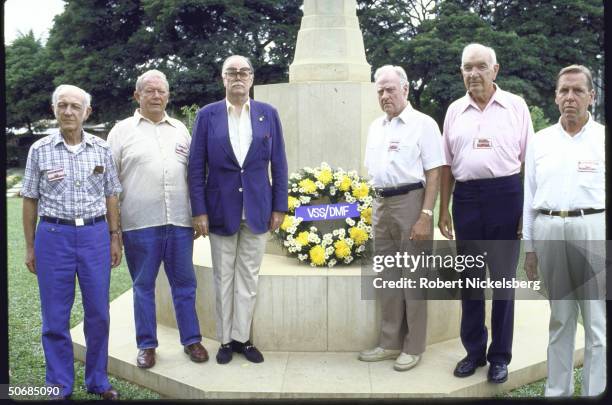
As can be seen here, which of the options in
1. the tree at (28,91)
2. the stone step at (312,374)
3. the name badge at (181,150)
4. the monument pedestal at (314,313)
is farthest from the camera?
the tree at (28,91)

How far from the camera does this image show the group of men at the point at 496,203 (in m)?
3.46

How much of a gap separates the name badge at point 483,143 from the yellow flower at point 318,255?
1517 millimetres

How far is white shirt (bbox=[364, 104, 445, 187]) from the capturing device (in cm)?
407

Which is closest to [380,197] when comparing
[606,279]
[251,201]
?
[251,201]

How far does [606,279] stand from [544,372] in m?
1.30

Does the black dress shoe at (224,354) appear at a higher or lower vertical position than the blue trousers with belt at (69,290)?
lower

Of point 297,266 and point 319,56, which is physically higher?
point 319,56

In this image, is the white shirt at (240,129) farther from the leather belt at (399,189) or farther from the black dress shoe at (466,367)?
the black dress shoe at (466,367)

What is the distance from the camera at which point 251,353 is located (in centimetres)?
445

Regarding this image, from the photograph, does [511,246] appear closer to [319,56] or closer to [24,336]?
[319,56]

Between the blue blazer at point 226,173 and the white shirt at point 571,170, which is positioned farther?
the blue blazer at point 226,173

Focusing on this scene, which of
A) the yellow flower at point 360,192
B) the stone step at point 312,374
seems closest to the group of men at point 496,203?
the stone step at point 312,374

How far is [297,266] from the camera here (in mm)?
4988

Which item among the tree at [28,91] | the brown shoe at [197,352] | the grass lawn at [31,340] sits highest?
the tree at [28,91]
